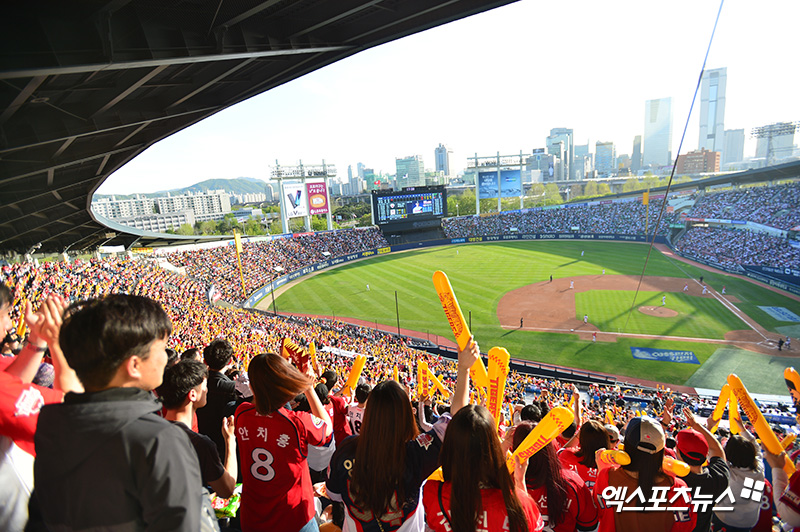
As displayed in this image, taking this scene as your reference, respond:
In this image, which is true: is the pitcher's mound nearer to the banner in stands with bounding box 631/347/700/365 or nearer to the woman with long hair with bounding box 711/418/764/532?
the banner in stands with bounding box 631/347/700/365

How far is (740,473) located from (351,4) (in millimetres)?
8176

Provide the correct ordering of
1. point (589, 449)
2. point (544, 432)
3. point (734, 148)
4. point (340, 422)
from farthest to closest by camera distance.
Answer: point (734, 148) → point (340, 422) → point (589, 449) → point (544, 432)

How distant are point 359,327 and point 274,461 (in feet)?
82.4

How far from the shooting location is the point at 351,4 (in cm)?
691

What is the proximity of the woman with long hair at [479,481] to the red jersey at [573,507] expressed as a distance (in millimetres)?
811

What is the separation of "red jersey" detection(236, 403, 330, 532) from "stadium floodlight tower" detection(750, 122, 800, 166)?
Answer: 63.4 metres

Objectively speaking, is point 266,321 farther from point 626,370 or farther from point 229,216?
point 229,216

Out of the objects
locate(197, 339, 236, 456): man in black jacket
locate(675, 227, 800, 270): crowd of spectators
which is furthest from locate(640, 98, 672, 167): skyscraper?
locate(197, 339, 236, 456): man in black jacket

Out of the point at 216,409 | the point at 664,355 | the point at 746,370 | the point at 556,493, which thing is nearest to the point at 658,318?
the point at 664,355

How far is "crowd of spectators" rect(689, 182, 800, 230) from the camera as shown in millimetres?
39969

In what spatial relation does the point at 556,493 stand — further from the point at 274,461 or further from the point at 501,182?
the point at 501,182

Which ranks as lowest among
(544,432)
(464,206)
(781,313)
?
(781,313)

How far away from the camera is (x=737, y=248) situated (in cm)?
4072

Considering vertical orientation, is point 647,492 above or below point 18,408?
below
